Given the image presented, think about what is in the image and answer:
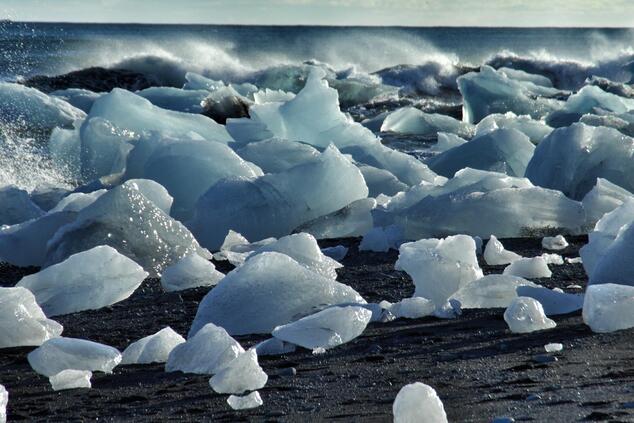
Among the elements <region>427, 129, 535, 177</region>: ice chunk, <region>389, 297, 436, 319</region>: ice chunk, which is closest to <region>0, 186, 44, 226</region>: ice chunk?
<region>427, 129, 535, 177</region>: ice chunk

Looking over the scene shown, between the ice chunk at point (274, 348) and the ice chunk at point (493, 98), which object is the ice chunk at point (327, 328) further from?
the ice chunk at point (493, 98)

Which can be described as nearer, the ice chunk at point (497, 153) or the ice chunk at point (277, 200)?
the ice chunk at point (277, 200)

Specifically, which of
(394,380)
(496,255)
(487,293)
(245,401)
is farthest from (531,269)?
(245,401)

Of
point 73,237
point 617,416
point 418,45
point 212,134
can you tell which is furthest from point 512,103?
point 418,45

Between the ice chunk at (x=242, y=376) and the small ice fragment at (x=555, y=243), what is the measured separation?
1.98 m

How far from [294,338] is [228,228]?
6.47 feet

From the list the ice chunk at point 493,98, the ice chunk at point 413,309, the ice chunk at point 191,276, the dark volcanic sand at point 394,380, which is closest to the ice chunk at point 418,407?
the dark volcanic sand at point 394,380

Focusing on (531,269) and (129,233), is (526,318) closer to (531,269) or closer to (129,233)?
(531,269)

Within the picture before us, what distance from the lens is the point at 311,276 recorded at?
2.65m

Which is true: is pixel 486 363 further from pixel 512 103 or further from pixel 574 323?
pixel 512 103

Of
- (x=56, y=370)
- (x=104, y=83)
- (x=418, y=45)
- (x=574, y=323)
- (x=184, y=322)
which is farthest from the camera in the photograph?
(x=418, y=45)

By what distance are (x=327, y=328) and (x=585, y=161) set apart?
2892 millimetres

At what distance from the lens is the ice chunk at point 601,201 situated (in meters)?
4.18

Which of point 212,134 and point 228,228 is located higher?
point 228,228
